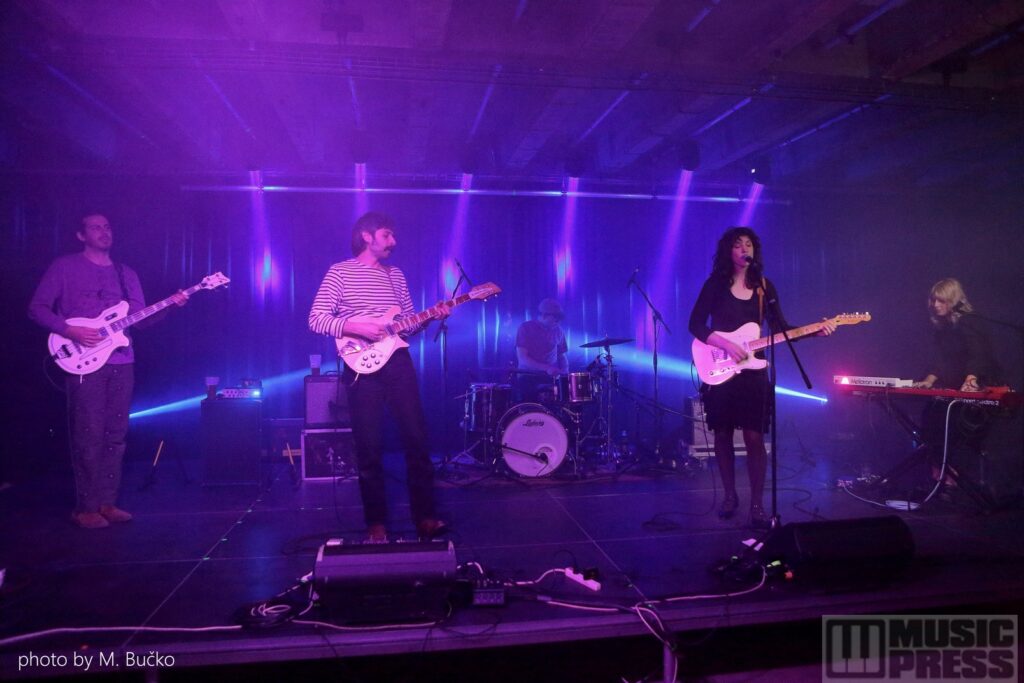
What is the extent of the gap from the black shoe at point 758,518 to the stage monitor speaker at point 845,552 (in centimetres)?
110

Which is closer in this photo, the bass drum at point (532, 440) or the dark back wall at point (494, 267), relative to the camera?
the bass drum at point (532, 440)

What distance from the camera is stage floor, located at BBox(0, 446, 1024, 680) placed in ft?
8.58

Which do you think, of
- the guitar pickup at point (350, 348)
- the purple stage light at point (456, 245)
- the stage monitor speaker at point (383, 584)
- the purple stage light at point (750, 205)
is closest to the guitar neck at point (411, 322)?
the guitar pickup at point (350, 348)

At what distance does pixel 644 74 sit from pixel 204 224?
20.2ft

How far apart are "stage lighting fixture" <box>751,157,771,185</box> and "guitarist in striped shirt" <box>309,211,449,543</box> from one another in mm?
6436

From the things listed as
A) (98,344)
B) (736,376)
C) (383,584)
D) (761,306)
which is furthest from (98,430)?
(761,306)

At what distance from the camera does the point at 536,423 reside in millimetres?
6254

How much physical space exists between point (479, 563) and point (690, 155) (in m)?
6.16

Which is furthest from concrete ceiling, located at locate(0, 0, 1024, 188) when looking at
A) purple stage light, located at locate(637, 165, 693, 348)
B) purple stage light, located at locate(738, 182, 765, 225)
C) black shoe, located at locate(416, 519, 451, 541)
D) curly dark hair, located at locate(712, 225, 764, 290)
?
black shoe, located at locate(416, 519, 451, 541)

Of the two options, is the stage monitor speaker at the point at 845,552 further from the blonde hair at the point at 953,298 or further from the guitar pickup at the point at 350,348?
the blonde hair at the point at 953,298

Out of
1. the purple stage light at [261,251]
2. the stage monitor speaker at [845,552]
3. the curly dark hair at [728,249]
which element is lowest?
the stage monitor speaker at [845,552]

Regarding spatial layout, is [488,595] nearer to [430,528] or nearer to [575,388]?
[430,528]

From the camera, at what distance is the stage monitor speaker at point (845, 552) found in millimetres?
2980

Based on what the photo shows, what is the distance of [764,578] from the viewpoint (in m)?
3.11
